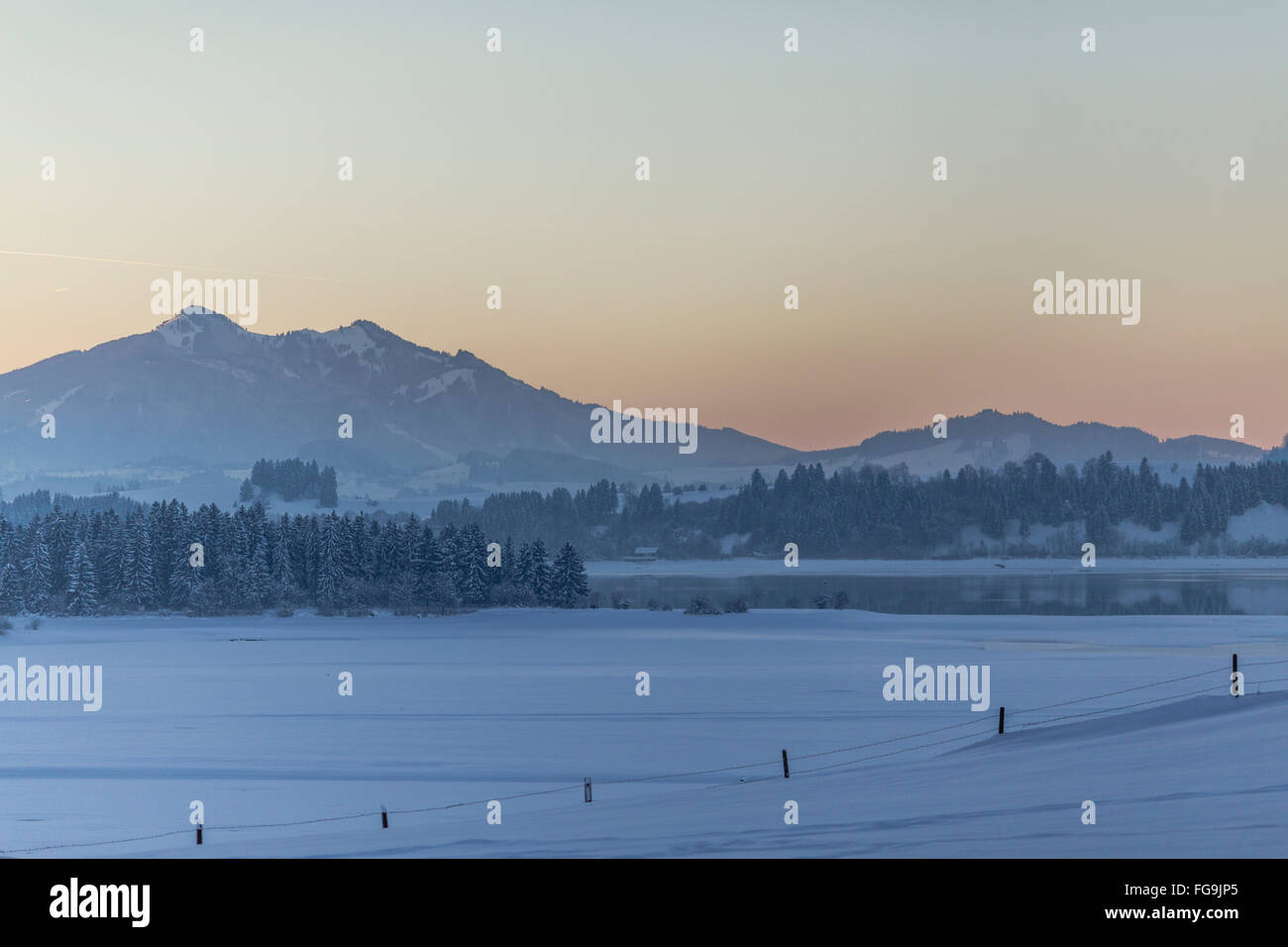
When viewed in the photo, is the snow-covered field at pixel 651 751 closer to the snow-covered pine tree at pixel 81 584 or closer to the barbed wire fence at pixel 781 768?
the barbed wire fence at pixel 781 768

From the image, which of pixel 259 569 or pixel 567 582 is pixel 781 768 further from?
pixel 259 569

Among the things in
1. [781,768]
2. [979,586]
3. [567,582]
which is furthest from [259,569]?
[781,768]

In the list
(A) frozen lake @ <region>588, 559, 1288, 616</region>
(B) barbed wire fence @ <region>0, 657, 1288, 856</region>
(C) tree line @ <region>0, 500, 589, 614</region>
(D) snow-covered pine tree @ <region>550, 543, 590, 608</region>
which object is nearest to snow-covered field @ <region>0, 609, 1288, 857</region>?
(B) barbed wire fence @ <region>0, 657, 1288, 856</region>

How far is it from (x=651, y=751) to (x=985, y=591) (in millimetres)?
74534

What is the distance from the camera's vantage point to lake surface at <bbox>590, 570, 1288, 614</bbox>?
7450cm

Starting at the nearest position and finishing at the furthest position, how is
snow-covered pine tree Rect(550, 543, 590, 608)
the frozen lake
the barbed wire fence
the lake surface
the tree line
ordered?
1. the barbed wire fence
2. the lake surface
3. the tree line
4. the frozen lake
5. snow-covered pine tree Rect(550, 543, 590, 608)

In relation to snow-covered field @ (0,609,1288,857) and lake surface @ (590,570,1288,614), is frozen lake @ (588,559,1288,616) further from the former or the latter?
snow-covered field @ (0,609,1288,857)

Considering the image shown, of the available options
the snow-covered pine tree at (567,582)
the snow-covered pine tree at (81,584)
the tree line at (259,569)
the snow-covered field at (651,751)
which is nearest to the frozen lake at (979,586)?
the snow-covered pine tree at (567,582)

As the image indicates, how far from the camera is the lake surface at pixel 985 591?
74500mm

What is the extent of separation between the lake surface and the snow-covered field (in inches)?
895

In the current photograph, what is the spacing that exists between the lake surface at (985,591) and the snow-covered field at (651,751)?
22.7 metres

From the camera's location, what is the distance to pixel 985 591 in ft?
312
